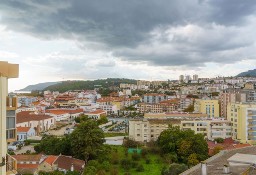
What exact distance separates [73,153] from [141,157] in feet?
12.5

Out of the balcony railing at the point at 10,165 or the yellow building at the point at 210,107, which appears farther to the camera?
the yellow building at the point at 210,107

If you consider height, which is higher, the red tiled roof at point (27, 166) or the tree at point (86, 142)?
the tree at point (86, 142)

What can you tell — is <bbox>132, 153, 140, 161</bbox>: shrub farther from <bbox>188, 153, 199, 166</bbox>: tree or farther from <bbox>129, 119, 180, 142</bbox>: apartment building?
<bbox>129, 119, 180, 142</bbox>: apartment building

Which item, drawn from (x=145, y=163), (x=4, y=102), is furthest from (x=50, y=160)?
(x=4, y=102)

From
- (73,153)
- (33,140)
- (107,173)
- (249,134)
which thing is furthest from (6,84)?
(33,140)

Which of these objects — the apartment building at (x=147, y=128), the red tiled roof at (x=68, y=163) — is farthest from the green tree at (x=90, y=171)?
the apartment building at (x=147, y=128)

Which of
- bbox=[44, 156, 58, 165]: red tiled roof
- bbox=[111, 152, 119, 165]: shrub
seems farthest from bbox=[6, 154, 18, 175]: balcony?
bbox=[111, 152, 119, 165]: shrub

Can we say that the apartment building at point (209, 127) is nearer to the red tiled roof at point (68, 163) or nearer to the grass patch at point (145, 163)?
the grass patch at point (145, 163)

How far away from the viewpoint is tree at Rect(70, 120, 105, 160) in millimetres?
19391

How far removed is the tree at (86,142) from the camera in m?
19.4

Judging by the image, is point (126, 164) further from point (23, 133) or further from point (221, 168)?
point (23, 133)

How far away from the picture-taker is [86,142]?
1959cm

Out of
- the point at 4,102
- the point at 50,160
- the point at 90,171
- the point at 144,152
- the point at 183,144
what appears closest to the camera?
the point at 4,102

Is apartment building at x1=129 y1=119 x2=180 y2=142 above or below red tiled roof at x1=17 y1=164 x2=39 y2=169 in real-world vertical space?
above
